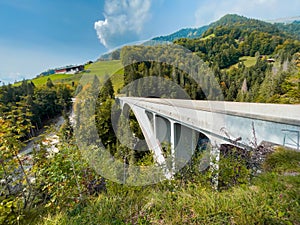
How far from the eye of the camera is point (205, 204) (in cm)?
188

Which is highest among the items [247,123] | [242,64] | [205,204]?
[242,64]

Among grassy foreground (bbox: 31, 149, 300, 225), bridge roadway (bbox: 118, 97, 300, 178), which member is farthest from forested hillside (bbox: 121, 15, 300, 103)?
grassy foreground (bbox: 31, 149, 300, 225)

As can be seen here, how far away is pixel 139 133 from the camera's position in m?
15.1

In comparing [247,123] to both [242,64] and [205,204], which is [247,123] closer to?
[205,204]

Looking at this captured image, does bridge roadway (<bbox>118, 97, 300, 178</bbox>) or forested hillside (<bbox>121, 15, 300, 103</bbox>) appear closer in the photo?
bridge roadway (<bbox>118, 97, 300, 178</bbox>)

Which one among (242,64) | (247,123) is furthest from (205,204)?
(242,64)

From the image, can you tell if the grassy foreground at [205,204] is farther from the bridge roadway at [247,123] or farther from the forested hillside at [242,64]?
the forested hillside at [242,64]

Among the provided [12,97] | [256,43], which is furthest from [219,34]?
[12,97]

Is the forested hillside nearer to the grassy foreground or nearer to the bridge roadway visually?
the bridge roadway

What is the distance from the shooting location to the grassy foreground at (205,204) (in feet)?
5.28

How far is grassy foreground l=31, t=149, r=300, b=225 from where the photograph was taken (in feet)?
5.28

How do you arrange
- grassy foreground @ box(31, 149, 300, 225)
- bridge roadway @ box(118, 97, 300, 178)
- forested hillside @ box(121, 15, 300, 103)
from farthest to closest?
forested hillside @ box(121, 15, 300, 103), bridge roadway @ box(118, 97, 300, 178), grassy foreground @ box(31, 149, 300, 225)

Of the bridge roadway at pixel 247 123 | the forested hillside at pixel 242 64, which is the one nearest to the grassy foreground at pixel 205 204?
the bridge roadway at pixel 247 123

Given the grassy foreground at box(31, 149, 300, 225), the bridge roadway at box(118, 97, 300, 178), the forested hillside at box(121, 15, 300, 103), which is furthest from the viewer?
the forested hillside at box(121, 15, 300, 103)
